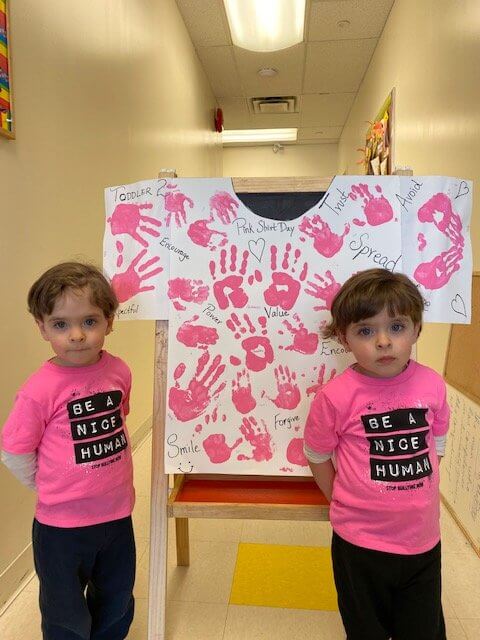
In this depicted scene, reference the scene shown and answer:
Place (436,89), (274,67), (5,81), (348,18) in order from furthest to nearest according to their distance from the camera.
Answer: (274,67) < (348,18) < (436,89) < (5,81)

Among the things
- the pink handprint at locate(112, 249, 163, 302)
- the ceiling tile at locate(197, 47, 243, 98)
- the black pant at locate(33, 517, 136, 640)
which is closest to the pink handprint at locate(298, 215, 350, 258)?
the pink handprint at locate(112, 249, 163, 302)

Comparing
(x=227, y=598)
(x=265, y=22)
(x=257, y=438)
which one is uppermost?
(x=265, y=22)

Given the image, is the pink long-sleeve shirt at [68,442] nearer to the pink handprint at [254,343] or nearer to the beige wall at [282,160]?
the pink handprint at [254,343]

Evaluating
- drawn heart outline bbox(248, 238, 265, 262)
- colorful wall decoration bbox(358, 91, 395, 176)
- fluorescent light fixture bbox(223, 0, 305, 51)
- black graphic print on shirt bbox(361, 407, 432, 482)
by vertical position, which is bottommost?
black graphic print on shirt bbox(361, 407, 432, 482)

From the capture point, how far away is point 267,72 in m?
4.68

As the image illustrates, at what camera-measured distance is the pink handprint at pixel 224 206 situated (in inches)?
52.0

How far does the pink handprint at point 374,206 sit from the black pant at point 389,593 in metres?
0.80

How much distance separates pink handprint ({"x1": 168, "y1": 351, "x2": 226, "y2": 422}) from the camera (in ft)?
4.40

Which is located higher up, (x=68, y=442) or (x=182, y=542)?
(x=68, y=442)

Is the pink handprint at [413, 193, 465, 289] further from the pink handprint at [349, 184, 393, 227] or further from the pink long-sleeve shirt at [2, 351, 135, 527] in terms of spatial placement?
the pink long-sleeve shirt at [2, 351, 135, 527]

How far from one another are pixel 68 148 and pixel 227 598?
1795mm

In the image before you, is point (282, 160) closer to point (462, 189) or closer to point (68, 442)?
point (462, 189)

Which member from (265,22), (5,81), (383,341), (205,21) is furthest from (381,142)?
(383,341)

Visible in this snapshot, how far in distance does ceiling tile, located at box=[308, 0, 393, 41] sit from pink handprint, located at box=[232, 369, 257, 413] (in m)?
3.26
